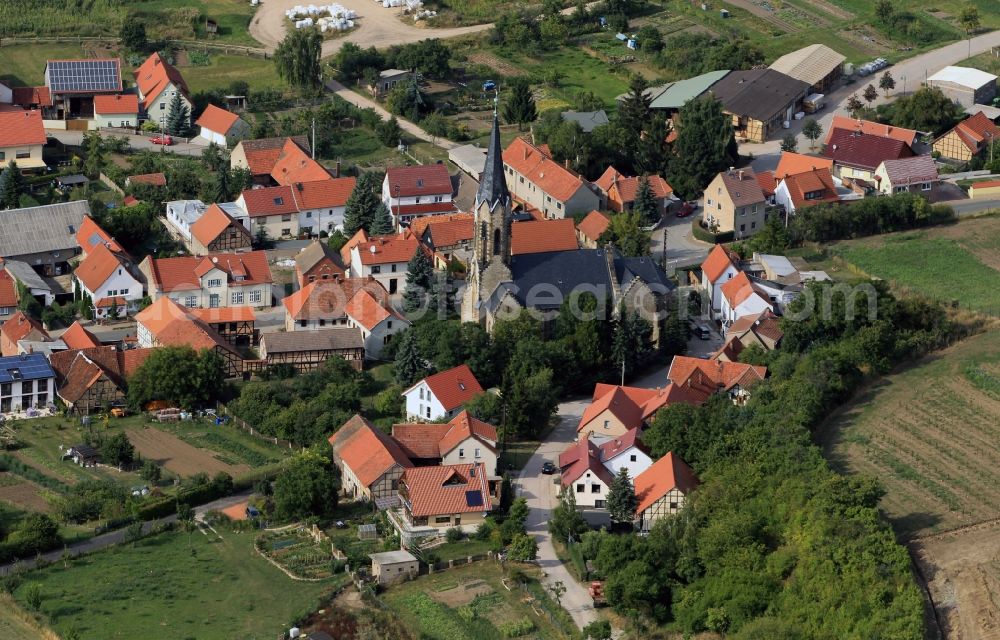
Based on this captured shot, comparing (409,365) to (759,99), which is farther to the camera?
(759,99)

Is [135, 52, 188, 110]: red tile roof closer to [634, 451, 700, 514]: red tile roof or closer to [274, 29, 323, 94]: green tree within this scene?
[274, 29, 323, 94]: green tree

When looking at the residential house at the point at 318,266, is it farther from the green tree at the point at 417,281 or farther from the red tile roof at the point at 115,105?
the red tile roof at the point at 115,105

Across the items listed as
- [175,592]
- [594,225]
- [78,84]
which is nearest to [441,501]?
[175,592]

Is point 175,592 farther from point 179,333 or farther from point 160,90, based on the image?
point 160,90

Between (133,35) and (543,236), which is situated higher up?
(543,236)

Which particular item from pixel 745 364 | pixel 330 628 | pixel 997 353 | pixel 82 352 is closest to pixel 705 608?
pixel 330 628

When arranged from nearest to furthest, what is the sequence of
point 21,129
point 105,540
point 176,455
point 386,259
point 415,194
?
point 105,540 → point 176,455 → point 386,259 → point 415,194 → point 21,129

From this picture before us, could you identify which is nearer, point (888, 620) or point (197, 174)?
point (888, 620)

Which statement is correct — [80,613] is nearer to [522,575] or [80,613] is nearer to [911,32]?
[522,575]
